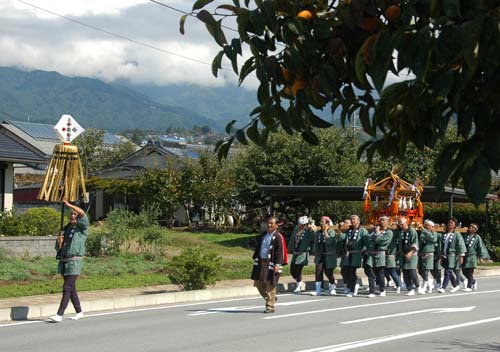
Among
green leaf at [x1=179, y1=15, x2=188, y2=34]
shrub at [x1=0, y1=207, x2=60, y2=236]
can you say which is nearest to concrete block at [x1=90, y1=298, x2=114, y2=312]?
shrub at [x1=0, y1=207, x2=60, y2=236]

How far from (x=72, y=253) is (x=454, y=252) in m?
10.9

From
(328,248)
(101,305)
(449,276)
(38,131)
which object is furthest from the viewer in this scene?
(38,131)

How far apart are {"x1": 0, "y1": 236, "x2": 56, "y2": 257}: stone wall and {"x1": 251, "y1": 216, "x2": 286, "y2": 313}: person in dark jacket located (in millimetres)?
9920

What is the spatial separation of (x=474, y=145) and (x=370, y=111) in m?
0.99

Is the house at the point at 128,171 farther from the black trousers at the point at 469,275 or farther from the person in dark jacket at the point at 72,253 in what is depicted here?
the person in dark jacket at the point at 72,253

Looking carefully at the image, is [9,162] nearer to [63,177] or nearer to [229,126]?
[63,177]

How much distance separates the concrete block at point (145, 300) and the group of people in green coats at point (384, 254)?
4587 millimetres

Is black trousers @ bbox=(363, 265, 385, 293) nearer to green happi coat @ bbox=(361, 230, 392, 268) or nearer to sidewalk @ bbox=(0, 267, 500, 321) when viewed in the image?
green happi coat @ bbox=(361, 230, 392, 268)

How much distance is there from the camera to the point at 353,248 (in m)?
19.5

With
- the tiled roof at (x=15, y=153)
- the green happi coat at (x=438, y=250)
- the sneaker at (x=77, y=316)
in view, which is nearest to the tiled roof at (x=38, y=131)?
the tiled roof at (x=15, y=153)

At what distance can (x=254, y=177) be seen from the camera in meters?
41.8

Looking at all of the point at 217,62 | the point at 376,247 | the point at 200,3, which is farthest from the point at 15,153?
the point at 200,3

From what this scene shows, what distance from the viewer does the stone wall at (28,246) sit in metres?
22.8

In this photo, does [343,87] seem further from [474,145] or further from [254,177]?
[254,177]
